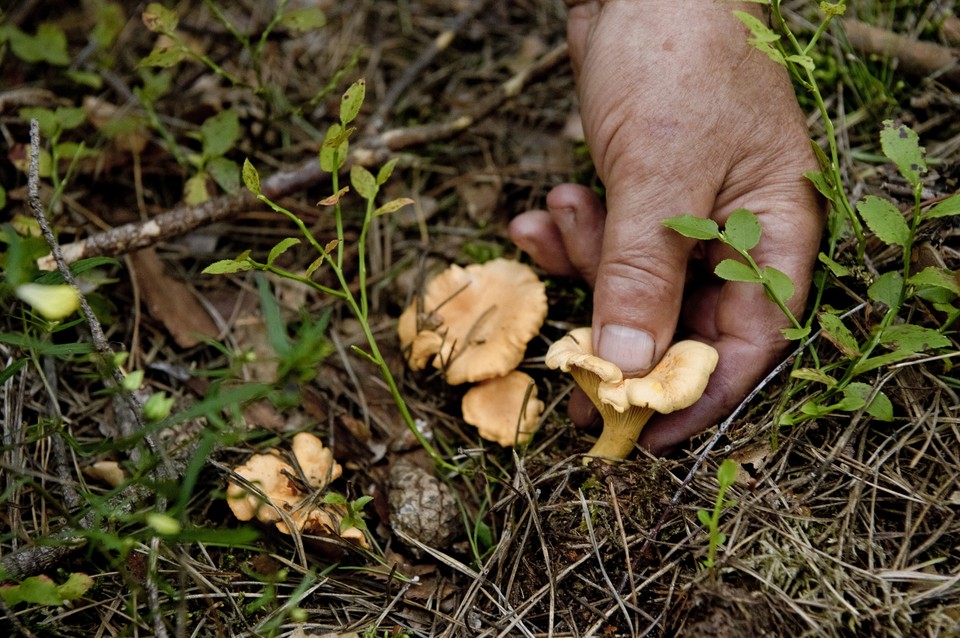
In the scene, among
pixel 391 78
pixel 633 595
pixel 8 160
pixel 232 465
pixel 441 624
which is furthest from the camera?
pixel 391 78

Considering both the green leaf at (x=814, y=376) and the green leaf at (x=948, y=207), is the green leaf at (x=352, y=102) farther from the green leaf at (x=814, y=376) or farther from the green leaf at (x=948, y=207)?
the green leaf at (x=948, y=207)

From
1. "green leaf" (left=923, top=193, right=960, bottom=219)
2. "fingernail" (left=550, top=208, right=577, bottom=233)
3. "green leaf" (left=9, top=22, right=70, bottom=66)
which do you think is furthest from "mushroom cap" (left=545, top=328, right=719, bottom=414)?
"green leaf" (left=9, top=22, right=70, bottom=66)

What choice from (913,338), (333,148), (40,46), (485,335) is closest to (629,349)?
(485,335)

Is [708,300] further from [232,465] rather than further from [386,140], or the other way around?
[232,465]

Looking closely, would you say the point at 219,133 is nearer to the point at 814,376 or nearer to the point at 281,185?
the point at 281,185

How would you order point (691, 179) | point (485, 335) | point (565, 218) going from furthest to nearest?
1. point (485, 335)
2. point (565, 218)
3. point (691, 179)

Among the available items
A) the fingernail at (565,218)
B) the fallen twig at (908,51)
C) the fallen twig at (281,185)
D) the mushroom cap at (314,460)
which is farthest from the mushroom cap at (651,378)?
the fallen twig at (908,51)

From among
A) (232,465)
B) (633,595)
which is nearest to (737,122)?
(633,595)
